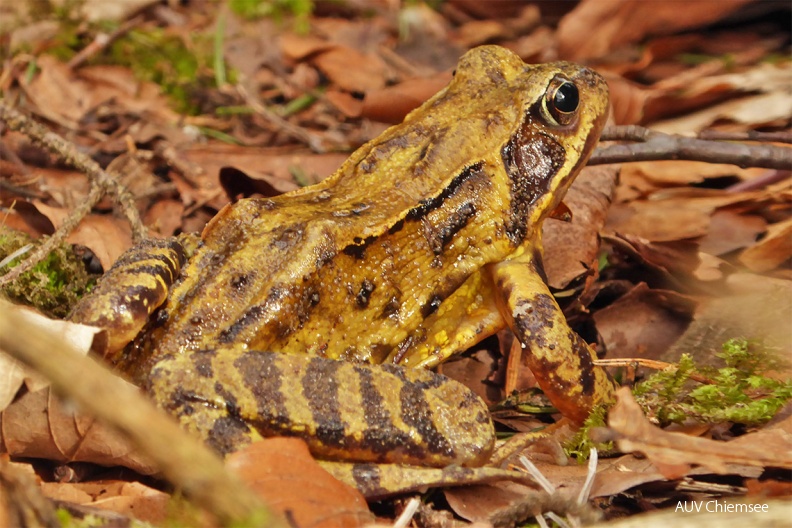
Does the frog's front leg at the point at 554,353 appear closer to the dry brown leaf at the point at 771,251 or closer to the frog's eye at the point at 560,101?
the frog's eye at the point at 560,101

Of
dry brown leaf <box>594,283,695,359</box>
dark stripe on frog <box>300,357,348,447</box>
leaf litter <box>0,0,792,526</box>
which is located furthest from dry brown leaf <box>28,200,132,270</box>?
dry brown leaf <box>594,283,695,359</box>

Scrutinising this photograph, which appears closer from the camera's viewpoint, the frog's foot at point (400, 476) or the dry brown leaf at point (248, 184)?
the frog's foot at point (400, 476)

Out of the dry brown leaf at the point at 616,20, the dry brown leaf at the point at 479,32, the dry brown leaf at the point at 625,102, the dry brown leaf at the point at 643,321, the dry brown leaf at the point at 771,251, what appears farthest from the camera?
the dry brown leaf at the point at 479,32

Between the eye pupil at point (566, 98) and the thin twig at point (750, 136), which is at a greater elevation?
the thin twig at point (750, 136)

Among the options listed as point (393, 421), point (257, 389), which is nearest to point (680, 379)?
point (393, 421)

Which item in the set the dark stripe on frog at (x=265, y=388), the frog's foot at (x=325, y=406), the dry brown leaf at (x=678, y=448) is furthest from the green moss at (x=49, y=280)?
the dry brown leaf at (x=678, y=448)

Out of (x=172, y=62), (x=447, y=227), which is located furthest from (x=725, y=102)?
(x=172, y=62)
